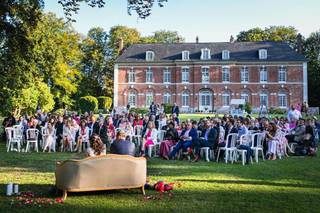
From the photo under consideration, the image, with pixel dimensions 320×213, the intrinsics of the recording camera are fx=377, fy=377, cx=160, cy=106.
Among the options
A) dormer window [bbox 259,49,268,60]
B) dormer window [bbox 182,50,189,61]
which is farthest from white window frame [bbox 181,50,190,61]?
dormer window [bbox 259,49,268,60]

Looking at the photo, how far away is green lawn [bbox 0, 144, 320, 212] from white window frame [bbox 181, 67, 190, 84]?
3337 centimetres

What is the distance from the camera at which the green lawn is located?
593 cm

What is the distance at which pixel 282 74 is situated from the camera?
42.5 m

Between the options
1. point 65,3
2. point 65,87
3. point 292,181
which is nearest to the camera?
point 65,3

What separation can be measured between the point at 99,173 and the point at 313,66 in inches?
1895

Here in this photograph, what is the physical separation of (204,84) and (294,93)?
10.1 m

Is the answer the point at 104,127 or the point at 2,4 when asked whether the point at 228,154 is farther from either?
the point at 2,4

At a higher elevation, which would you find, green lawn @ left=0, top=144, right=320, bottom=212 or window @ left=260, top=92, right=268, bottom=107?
window @ left=260, top=92, right=268, bottom=107

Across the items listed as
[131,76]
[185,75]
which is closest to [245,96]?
[185,75]

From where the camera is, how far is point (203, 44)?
Answer: 4478 centimetres

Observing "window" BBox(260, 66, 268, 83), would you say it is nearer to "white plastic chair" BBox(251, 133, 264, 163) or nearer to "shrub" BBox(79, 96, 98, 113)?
"shrub" BBox(79, 96, 98, 113)

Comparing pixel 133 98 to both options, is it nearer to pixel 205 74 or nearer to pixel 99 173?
pixel 205 74

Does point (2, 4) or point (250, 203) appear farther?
point (2, 4)

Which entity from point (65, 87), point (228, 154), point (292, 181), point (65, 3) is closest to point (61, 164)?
point (65, 3)
